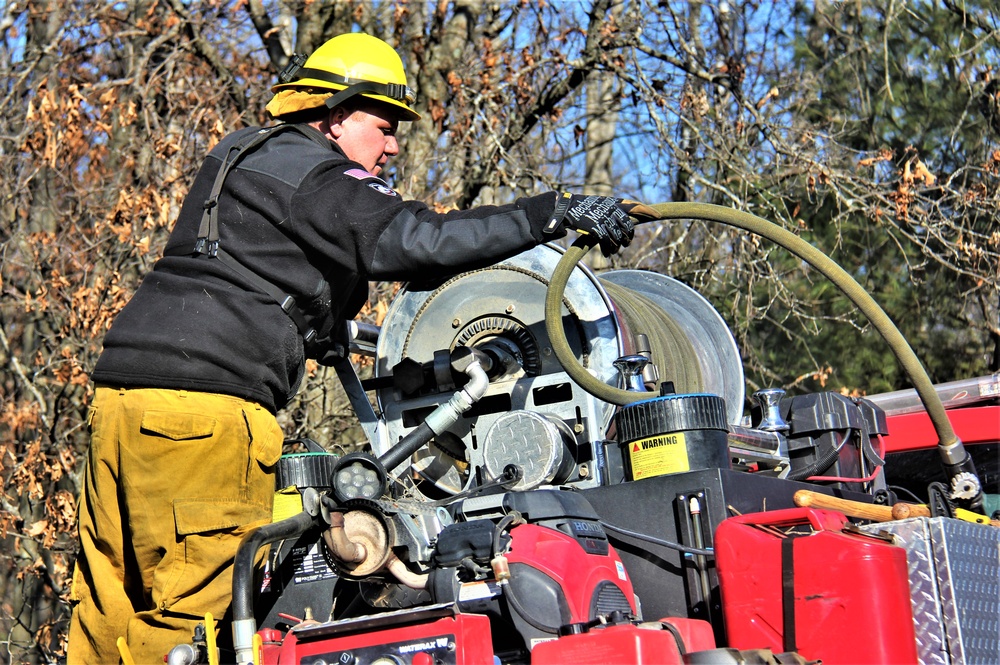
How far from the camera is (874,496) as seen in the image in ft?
14.9

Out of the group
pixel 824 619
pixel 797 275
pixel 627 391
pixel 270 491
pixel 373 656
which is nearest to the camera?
pixel 373 656

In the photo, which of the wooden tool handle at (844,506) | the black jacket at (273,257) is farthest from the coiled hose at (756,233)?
the wooden tool handle at (844,506)

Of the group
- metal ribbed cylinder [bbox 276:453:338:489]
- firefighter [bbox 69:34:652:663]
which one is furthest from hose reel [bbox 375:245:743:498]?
firefighter [bbox 69:34:652:663]

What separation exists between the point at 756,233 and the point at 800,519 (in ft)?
3.97

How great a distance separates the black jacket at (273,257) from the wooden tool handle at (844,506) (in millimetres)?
1128

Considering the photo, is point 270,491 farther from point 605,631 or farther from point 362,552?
point 605,631

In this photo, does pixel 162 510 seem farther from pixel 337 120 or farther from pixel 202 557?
pixel 337 120

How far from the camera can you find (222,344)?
12.2 feet

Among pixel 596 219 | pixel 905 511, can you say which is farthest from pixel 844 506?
pixel 596 219

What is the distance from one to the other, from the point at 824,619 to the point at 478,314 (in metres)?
2.06

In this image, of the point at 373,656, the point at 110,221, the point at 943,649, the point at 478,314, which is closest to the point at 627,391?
the point at 478,314

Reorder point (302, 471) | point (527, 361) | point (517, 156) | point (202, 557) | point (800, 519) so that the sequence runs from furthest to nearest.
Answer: point (517, 156)
point (527, 361)
point (302, 471)
point (202, 557)
point (800, 519)

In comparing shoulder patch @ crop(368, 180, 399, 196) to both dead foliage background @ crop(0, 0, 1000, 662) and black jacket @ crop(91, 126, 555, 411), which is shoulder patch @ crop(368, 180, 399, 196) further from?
dead foliage background @ crop(0, 0, 1000, 662)

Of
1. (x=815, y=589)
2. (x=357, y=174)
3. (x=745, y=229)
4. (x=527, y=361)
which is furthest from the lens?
(x=527, y=361)
